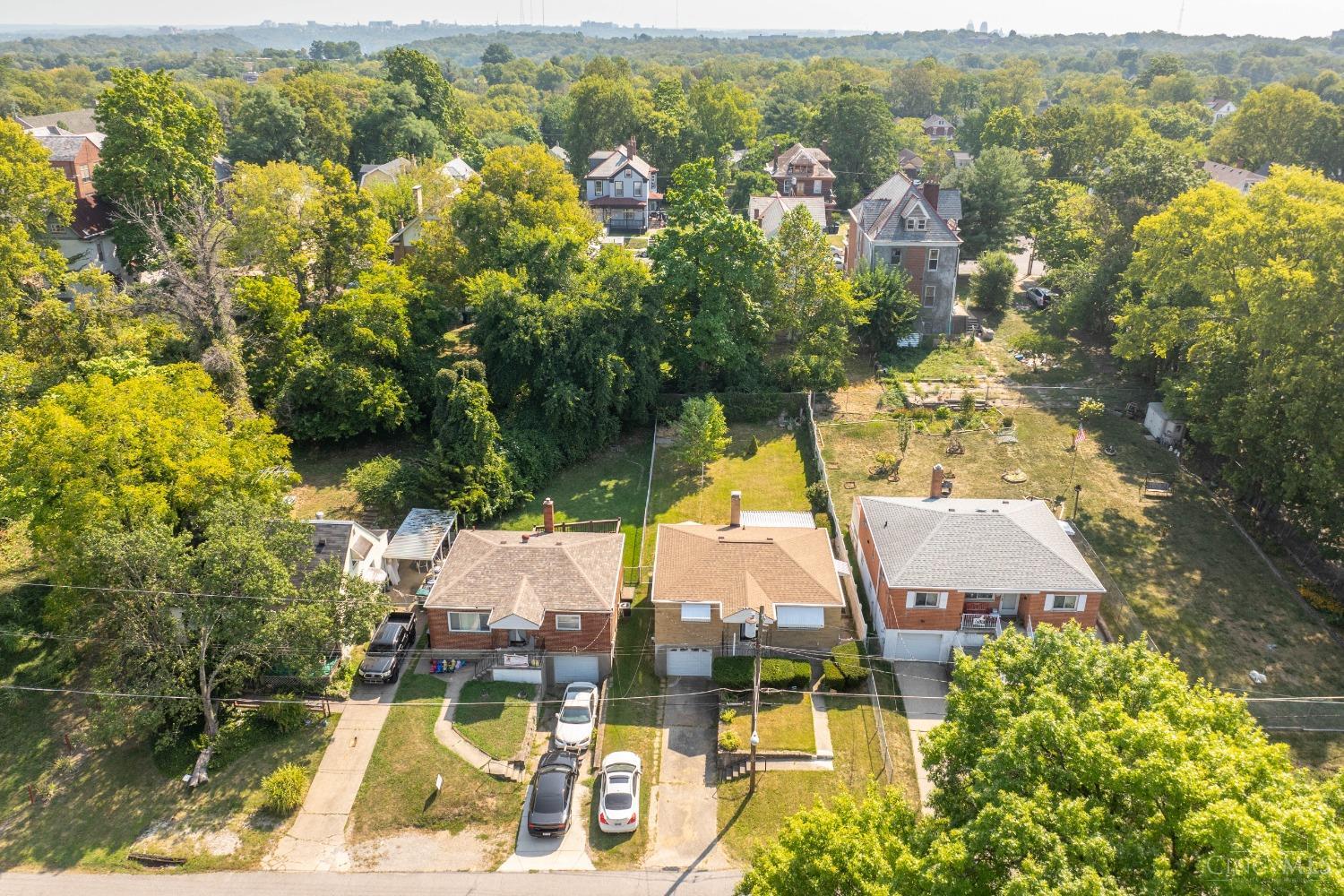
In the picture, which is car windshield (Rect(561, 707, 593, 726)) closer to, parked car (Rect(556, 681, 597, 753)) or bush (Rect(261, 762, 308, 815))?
parked car (Rect(556, 681, 597, 753))

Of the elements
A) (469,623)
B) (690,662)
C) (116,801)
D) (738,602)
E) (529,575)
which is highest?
(529,575)

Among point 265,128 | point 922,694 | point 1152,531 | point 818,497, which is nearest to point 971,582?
point 922,694

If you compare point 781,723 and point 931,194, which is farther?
point 931,194

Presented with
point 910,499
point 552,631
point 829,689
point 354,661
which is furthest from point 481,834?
point 910,499

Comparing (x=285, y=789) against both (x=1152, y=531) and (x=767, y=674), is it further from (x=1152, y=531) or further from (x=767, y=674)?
(x=1152, y=531)

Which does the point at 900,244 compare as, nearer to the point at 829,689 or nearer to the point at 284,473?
the point at 829,689

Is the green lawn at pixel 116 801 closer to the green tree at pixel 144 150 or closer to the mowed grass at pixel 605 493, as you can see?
the mowed grass at pixel 605 493

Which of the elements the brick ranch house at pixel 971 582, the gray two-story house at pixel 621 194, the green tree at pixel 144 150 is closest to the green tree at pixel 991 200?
the gray two-story house at pixel 621 194
